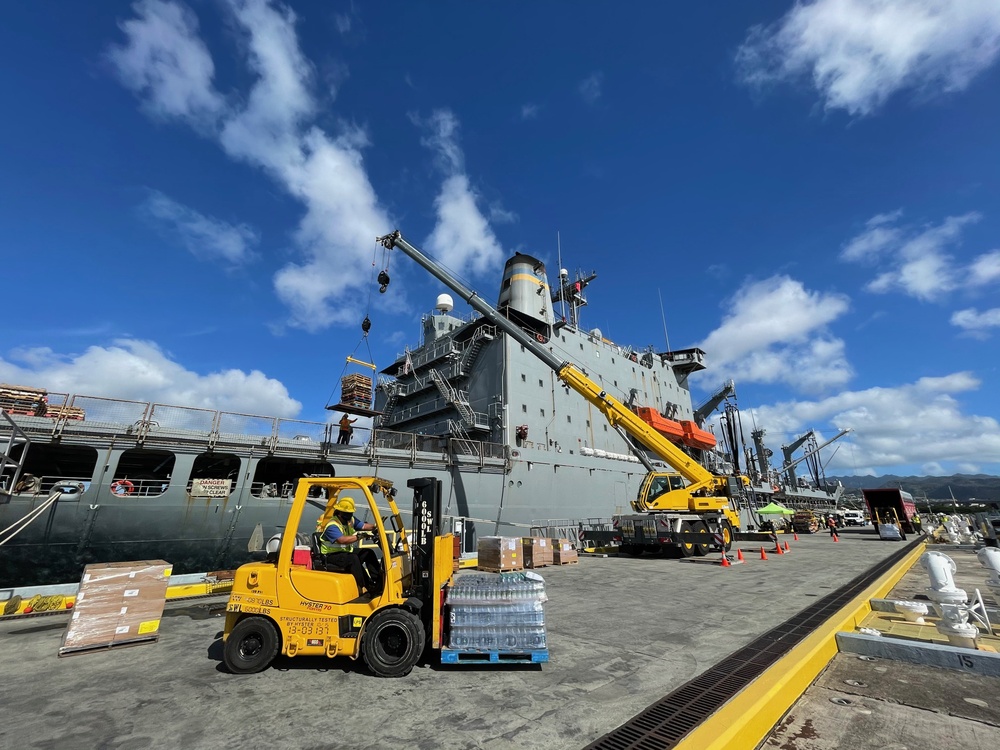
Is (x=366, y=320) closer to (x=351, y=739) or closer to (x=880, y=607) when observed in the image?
(x=351, y=739)

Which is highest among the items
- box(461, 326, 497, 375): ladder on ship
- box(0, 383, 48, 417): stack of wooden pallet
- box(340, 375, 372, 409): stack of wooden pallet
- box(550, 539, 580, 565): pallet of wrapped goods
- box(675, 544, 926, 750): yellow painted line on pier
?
box(461, 326, 497, 375): ladder on ship

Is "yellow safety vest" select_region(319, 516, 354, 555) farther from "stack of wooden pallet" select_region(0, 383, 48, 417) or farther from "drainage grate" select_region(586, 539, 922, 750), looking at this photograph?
"stack of wooden pallet" select_region(0, 383, 48, 417)

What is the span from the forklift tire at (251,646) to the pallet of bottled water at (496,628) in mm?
1903

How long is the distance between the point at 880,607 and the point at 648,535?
8752 mm

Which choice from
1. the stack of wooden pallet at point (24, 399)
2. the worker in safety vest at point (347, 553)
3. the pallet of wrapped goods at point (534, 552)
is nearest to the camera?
the worker in safety vest at point (347, 553)

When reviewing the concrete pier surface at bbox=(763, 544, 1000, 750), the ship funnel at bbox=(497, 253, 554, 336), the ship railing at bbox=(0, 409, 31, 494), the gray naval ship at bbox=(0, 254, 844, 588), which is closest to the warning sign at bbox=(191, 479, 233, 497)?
the gray naval ship at bbox=(0, 254, 844, 588)

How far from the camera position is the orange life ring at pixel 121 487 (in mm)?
11125

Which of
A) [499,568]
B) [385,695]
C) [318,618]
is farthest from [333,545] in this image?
[499,568]

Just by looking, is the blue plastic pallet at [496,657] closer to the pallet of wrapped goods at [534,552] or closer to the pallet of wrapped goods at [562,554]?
the pallet of wrapped goods at [534,552]

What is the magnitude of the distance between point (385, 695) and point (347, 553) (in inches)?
61.2

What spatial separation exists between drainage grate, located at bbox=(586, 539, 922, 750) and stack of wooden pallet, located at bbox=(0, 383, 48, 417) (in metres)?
15.1

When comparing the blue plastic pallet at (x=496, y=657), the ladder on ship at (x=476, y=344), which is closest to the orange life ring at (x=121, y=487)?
the blue plastic pallet at (x=496, y=657)

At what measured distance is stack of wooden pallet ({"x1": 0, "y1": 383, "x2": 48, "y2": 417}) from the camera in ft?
36.1

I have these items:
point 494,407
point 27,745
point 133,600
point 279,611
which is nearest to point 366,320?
point 494,407
